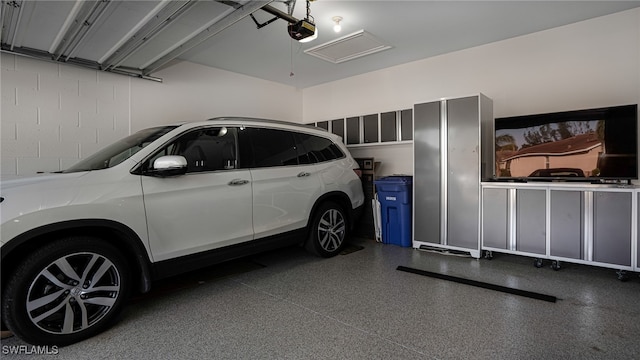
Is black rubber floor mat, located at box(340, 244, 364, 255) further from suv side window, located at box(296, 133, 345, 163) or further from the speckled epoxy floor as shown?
suv side window, located at box(296, 133, 345, 163)

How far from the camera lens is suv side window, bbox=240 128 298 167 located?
10.7 ft

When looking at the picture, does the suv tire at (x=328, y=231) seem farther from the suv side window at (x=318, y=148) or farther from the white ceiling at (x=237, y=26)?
the white ceiling at (x=237, y=26)

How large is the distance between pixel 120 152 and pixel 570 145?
4610 millimetres

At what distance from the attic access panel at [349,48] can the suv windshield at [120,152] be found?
2.50 meters

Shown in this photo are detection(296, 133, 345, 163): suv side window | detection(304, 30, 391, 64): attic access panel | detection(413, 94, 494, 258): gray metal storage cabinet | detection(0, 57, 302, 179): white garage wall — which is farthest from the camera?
detection(304, 30, 391, 64): attic access panel

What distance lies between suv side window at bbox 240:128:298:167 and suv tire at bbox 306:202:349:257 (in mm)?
771

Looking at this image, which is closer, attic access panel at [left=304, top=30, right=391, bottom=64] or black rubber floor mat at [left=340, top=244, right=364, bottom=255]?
attic access panel at [left=304, top=30, right=391, bottom=64]

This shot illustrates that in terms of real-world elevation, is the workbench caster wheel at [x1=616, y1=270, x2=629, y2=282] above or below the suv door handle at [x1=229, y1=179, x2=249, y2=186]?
below

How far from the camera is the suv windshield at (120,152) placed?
254 cm

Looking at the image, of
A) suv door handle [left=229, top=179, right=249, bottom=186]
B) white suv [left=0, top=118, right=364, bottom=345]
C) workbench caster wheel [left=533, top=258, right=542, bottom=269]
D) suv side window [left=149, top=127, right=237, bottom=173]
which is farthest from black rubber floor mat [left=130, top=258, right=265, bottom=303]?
workbench caster wheel [left=533, top=258, right=542, bottom=269]

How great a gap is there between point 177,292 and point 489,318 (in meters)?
2.73

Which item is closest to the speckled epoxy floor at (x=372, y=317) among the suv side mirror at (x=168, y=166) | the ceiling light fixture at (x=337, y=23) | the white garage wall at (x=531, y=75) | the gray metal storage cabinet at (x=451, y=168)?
the gray metal storage cabinet at (x=451, y=168)

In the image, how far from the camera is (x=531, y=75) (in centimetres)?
415

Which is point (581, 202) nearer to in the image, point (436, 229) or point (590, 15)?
point (436, 229)
